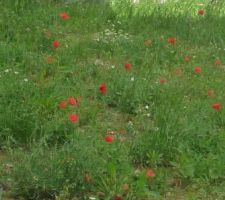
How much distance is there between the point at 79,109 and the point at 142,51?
67.9 inches

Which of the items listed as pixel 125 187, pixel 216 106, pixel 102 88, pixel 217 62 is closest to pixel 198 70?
pixel 217 62

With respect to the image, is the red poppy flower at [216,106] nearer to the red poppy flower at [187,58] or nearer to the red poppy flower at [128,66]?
the red poppy flower at [128,66]

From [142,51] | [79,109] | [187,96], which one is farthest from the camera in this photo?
[142,51]

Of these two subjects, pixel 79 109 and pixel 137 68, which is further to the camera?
pixel 137 68

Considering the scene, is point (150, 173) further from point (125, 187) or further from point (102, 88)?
point (102, 88)

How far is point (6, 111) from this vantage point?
531 cm

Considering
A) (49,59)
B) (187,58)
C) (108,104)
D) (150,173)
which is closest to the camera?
(150,173)

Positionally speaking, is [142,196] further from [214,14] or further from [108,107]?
[214,14]

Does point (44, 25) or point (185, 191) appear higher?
point (44, 25)

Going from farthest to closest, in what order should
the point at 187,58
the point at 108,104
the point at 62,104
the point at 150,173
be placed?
the point at 187,58, the point at 108,104, the point at 62,104, the point at 150,173

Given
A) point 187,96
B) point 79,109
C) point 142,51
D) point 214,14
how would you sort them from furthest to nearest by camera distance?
point 214,14 → point 142,51 → point 187,96 → point 79,109

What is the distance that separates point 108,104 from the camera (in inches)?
238

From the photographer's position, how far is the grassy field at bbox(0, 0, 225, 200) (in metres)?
4.64

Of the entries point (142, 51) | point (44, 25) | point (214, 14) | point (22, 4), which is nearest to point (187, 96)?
point (142, 51)
